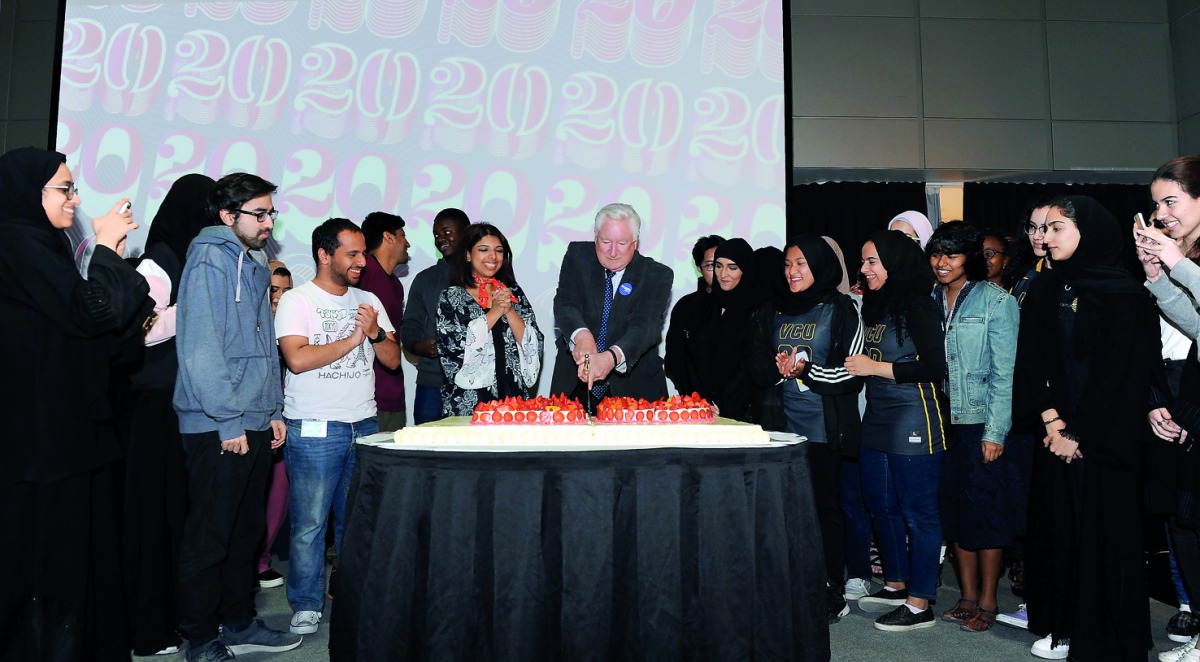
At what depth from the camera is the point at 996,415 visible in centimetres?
309

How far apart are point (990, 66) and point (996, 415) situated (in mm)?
4832

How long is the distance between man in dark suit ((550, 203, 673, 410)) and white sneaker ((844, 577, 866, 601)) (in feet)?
4.41

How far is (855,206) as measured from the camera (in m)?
7.19

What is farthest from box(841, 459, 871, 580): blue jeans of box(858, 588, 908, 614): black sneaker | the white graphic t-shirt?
the white graphic t-shirt

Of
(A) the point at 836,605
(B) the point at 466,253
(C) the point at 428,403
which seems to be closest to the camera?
(B) the point at 466,253

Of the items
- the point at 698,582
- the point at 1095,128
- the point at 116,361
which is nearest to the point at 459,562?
the point at 698,582

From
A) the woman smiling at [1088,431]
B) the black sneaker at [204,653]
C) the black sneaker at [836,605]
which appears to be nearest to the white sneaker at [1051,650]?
the woman smiling at [1088,431]

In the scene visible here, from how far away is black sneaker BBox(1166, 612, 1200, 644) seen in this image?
3.03 meters

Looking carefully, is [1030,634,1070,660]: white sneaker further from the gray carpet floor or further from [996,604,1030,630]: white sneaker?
[996,604,1030,630]: white sneaker

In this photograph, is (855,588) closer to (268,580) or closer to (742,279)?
(742,279)

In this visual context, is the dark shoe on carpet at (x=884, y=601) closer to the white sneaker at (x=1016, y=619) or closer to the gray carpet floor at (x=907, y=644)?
the gray carpet floor at (x=907, y=644)

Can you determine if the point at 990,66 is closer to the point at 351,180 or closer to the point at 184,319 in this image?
the point at 351,180

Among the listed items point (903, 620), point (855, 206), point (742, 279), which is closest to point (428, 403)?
point (742, 279)

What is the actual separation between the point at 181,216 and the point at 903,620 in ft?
10.5
